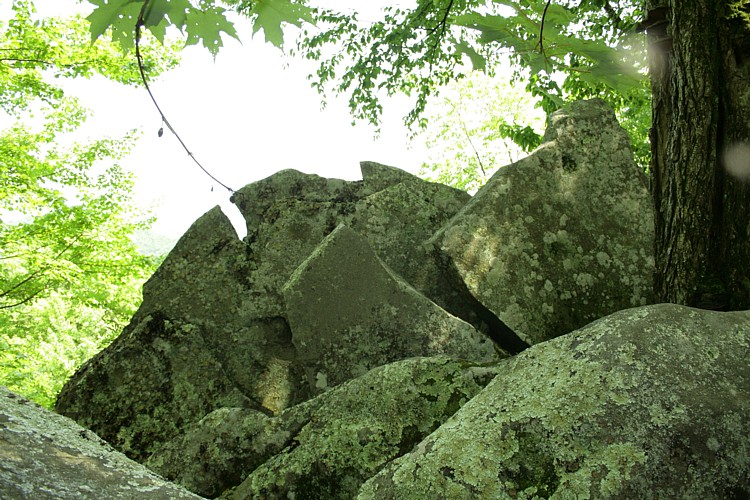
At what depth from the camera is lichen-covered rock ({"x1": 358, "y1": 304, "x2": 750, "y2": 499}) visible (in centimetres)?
225

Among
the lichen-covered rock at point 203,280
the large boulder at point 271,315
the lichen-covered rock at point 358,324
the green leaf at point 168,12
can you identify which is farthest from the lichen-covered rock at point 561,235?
the green leaf at point 168,12

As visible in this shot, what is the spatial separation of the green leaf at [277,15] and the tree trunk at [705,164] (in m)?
2.58

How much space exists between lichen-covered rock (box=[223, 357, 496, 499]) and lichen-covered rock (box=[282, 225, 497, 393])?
882mm

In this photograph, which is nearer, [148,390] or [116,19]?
[116,19]

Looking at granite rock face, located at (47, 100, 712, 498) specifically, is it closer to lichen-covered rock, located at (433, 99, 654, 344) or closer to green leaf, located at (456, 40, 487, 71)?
lichen-covered rock, located at (433, 99, 654, 344)

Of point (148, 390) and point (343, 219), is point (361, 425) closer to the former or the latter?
point (148, 390)

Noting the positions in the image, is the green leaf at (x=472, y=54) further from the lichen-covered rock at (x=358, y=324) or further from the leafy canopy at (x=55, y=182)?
the leafy canopy at (x=55, y=182)

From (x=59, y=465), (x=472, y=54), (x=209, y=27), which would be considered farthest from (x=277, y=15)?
(x=59, y=465)

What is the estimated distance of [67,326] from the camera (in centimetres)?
2084

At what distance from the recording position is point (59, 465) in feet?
4.70

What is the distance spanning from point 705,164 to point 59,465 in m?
3.67

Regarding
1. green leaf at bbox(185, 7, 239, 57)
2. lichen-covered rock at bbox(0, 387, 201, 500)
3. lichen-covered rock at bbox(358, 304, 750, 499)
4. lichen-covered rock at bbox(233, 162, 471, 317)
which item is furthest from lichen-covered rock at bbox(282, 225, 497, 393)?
lichen-covered rock at bbox(0, 387, 201, 500)

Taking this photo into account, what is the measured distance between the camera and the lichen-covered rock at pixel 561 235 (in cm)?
523

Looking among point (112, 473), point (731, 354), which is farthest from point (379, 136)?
point (112, 473)
